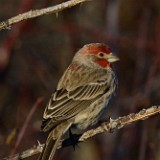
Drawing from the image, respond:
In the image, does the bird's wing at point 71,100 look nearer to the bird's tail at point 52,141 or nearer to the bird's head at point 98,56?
the bird's tail at point 52,141

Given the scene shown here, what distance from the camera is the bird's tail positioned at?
6.35 m

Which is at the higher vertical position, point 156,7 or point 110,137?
point 156,7

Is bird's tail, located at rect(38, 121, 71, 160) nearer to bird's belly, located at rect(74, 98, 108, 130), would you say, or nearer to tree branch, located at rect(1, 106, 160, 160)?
tree branch, located at rect(1, 106, 160, 160)

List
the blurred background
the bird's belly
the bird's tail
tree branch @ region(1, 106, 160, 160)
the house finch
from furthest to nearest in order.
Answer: the blurred background, the bird's belly, the house finch, the bird's tail, tree branch @ region(1, 106, 160, 160)

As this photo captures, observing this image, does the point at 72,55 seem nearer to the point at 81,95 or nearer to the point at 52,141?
the point at 81,95

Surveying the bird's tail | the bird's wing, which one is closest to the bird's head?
the bird's wing

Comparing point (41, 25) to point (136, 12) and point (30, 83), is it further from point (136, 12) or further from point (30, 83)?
point (136, 12)

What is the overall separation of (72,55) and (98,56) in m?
2.49

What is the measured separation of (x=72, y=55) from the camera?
34.1ft

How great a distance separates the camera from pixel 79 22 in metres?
11.3

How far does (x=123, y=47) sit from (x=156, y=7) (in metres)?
0.88

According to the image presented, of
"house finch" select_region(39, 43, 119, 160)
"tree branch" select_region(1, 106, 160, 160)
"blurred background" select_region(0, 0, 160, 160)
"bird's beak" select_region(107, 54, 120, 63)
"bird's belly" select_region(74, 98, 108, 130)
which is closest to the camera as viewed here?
"tree branch" select_region(1, 106, 160, 160)

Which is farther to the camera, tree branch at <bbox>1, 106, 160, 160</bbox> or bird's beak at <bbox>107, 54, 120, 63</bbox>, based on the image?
bird's beak at <bbox>107, 54, 120, 63</bbox>

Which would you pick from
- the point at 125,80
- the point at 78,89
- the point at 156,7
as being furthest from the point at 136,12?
the point at 78,89
